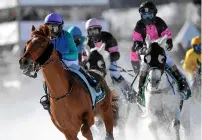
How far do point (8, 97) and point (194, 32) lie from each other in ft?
46.2

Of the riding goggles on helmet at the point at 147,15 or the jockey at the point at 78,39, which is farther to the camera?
the jockey at the point at 78,39

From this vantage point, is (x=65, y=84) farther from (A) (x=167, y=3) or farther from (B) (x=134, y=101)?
(A) (x=167, y=3)

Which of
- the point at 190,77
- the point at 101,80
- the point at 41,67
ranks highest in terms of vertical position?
the point at 41,67

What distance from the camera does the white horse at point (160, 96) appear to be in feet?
33.8

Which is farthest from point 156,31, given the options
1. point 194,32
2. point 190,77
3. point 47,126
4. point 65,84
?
point 194,32

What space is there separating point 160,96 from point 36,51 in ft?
10.9

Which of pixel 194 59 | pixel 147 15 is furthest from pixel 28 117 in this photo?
pixel 147 15

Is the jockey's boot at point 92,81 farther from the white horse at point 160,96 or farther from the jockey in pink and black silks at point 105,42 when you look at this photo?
the jockey in pink and black silks at point 105,42

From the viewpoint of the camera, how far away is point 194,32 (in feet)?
111

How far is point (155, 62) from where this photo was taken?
10273mm

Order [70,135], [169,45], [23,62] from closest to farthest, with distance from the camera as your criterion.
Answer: [23,62], [70,135], [169,45]

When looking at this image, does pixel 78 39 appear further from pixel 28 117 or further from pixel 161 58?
pixel 28 117

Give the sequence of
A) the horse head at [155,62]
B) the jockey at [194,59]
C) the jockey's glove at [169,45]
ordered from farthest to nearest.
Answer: the jockey at [194,59]
the jockey's glove at [169,45]
the horse head at [155,62]

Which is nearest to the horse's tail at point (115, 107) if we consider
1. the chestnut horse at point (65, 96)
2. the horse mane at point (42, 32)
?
the chestnut horse at point (65, 96)
